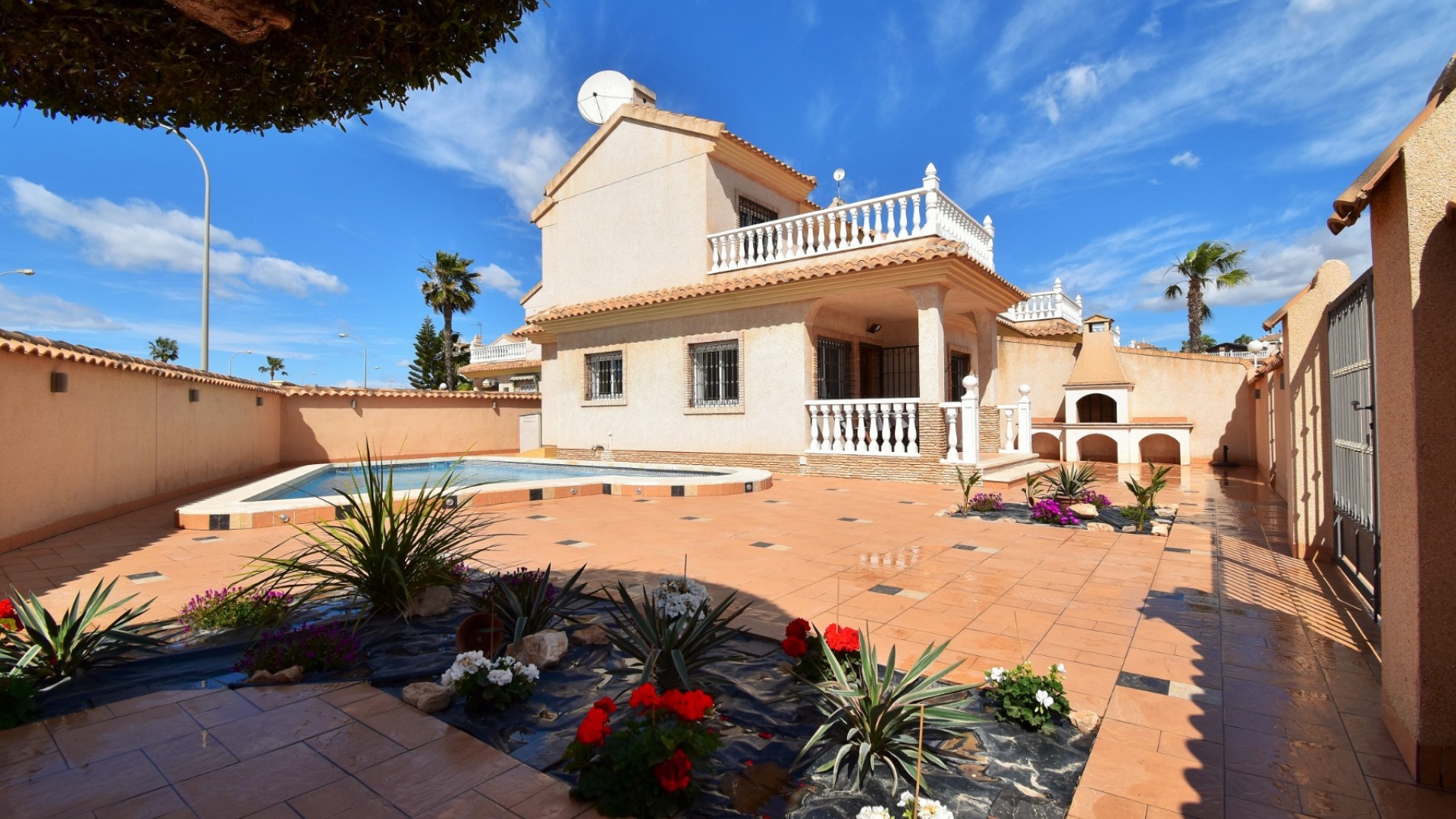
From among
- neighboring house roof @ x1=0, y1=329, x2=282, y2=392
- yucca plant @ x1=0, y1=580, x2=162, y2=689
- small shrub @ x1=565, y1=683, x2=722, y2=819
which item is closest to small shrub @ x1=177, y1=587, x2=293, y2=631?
yucca plant @ x1=0, y1=580, x2=162, y2=689

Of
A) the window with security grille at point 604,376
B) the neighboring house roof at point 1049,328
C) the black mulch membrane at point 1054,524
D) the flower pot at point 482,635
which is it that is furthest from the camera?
the neighboring house roof at point 1049,328

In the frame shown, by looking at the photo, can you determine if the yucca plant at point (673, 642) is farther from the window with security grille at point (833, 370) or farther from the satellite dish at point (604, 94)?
the satellite dish at point (604, 94)

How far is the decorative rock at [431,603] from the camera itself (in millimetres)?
4020

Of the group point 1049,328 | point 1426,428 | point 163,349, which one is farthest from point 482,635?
point 163,349

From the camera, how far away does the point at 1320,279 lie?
5.34m

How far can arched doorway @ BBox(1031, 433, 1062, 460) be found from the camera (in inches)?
A: 661

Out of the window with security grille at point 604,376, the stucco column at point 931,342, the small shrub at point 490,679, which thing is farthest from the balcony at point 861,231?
the small shrub at point 490,679

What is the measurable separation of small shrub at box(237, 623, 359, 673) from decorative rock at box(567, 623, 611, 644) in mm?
1157

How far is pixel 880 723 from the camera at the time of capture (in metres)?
2.36

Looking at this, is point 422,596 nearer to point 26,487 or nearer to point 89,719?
point 89,719

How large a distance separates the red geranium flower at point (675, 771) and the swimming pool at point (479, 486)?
6.93 feet

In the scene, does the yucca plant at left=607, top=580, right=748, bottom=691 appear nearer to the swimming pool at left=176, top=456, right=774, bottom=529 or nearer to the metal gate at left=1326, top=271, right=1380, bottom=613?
the swimming pool at left=176, top=456, right=774, bottom=529

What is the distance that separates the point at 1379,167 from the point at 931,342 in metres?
9.18

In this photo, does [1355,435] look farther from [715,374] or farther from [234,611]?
[715,374]
